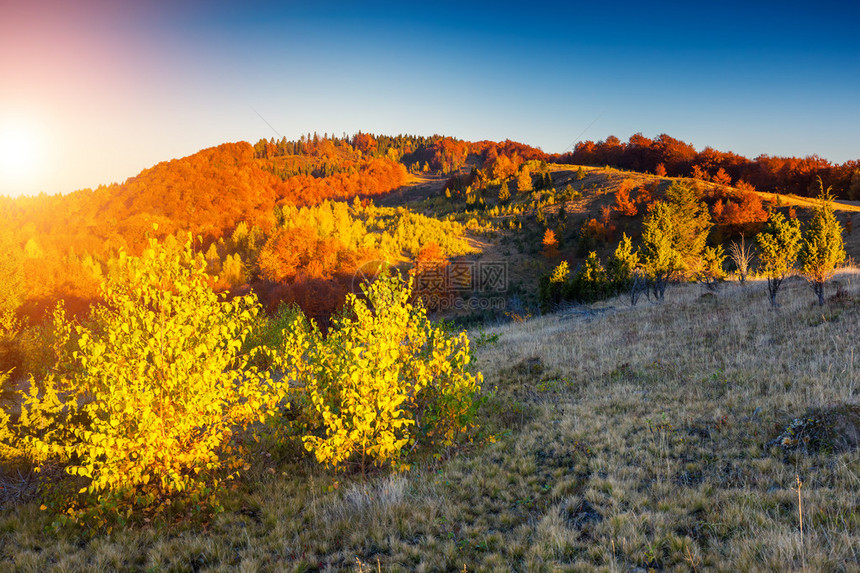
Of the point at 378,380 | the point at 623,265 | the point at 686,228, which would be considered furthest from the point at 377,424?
the point at 686,228

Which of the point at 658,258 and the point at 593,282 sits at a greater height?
the point at 658,258

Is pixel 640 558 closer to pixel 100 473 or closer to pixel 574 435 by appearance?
pixel 574 435

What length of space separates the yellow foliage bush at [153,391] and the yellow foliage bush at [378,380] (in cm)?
92

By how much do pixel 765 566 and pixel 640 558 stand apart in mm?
962

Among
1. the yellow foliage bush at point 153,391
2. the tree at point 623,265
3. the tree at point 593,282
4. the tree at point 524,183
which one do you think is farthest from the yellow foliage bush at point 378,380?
the tree at point 524,183

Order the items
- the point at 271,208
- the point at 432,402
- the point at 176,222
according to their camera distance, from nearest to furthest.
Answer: the point at 432,402 → the point at 176,222 → the point at 271,208

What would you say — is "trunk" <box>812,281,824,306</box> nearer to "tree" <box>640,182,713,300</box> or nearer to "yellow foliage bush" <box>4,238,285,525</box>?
"tree" <box>640,182,713,300</box>

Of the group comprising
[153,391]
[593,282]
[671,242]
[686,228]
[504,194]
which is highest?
[504,194]

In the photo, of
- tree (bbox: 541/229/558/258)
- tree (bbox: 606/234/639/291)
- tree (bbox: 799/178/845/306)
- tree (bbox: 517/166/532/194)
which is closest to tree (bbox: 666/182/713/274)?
tree (bbox: 606/234/639/291)

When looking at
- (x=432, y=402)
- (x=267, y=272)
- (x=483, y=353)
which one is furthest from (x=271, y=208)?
(x=432, y=402)

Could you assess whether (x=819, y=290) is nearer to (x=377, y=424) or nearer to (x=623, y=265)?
(x=623, y=265)

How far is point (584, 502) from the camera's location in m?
4.74

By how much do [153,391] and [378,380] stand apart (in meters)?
3.01

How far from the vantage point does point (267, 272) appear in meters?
53.1
